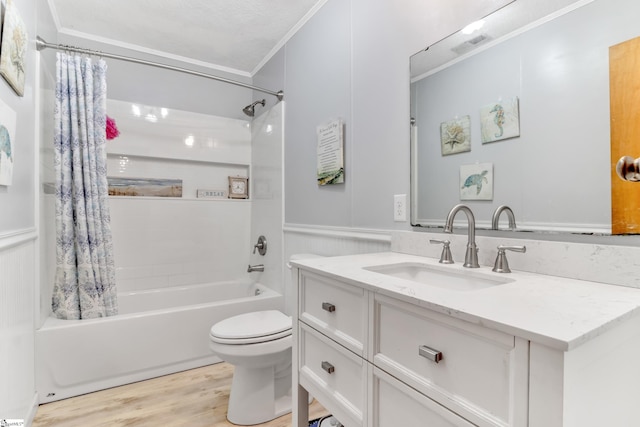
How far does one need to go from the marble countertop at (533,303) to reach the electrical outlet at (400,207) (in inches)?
20.0

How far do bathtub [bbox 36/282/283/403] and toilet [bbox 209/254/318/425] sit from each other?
551 millimetres

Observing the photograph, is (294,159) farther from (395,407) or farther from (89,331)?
(395,407)

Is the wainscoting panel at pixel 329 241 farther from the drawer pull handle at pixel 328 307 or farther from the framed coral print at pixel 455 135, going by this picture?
the drawer pull handle at pixel 328 307

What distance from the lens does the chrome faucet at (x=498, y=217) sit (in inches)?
42.5

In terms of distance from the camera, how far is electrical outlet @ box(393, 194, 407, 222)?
146 centimetres

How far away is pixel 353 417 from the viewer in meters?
0.91

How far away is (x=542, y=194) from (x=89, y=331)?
2348 millimetres

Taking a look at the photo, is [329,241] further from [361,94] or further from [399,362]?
[399,362]

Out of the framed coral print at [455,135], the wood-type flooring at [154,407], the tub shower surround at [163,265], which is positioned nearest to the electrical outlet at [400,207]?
the framed coral print at [455,135]

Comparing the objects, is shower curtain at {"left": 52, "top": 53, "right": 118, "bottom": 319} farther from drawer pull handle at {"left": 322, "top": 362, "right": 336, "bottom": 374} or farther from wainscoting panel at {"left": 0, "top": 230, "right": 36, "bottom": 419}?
drawer pull handle at {"left": 322, "top": 362, "right": 336, "bottom": 374}

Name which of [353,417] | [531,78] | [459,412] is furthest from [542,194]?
[353,417]

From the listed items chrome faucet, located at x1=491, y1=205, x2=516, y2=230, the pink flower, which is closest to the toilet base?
chrome faucet, located at x1=491, y1=205, x2=516, y2=230

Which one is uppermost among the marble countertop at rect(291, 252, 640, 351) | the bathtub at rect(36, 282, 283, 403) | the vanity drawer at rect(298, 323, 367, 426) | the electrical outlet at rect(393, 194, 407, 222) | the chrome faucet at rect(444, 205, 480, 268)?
the electrical outlet at rect(393, 194, 407, 222)

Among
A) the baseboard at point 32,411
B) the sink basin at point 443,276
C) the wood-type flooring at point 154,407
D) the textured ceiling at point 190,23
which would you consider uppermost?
the textured ceiling at point 190,23
